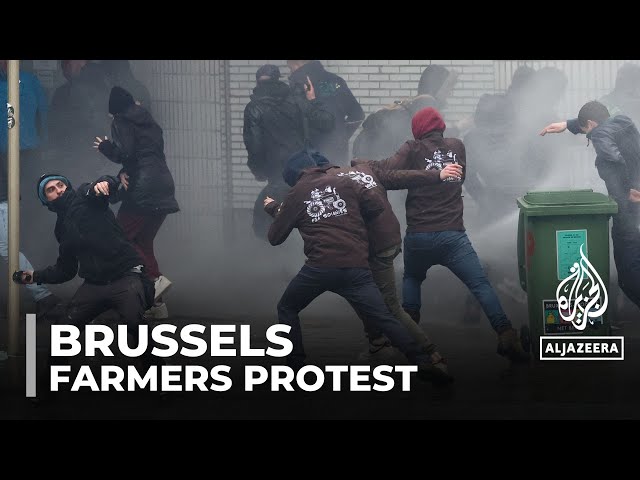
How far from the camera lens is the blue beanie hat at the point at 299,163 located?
34.1 ft

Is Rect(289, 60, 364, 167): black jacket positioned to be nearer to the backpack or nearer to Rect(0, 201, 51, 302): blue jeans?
the backpack

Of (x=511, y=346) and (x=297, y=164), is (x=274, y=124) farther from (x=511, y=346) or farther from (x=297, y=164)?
(x=511, y=346)

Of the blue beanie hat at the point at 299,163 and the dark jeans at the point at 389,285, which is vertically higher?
the blue beanie hat at the point at 299,163

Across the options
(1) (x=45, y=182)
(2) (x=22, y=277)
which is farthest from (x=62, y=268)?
(1) (x=45, y=182)

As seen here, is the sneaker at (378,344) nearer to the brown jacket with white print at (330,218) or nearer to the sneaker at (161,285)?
the brown jacket with white print at (330,218)

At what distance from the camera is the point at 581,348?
1048 cm

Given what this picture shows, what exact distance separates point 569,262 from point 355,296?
1658 mm

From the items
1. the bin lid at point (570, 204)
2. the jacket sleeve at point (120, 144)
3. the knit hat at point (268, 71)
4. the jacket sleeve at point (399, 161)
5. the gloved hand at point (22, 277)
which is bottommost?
the gloved hand at point (22, 277)

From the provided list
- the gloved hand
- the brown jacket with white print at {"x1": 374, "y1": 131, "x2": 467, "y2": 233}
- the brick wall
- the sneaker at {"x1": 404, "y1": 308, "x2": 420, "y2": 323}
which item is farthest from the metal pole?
the sneaker at {"x1": 404, "y1": 308, "x2": 420, "y2": 323}

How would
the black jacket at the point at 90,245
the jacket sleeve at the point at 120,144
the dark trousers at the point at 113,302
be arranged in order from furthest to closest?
the jacket sleeve at the point at 120,144, the black jacket at the point at 90,245, the dark trousers at the point at 113,302

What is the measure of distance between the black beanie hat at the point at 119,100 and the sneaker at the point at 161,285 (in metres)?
1.32

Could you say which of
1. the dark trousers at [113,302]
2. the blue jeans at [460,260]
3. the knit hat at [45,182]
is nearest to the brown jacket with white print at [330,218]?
the blue jeans at [460,260]

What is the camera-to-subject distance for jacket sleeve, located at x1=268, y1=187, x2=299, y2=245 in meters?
10.1

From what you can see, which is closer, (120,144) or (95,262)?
(95,262)
